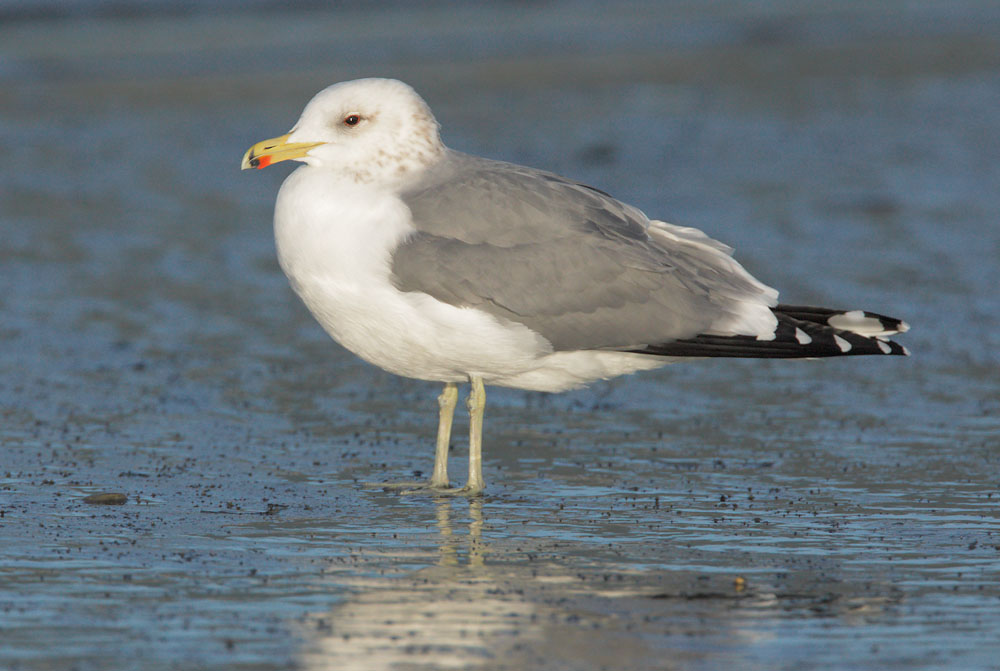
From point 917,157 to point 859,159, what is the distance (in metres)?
0.47

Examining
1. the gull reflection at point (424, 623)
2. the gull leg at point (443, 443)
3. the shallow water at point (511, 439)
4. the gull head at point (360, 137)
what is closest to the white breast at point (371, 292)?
the gull head at point (360, 137)

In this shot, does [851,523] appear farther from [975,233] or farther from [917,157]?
[917,157]

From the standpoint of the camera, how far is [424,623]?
467cm

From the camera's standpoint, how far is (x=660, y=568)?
5.22 metres

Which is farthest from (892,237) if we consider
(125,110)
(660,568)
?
(125,110)

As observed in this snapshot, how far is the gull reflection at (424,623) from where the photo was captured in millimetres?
4383

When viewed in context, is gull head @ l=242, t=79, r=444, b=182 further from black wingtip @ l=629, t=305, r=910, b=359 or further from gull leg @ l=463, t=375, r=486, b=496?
black wingtip @ l=629, t=305, r=910, b=359

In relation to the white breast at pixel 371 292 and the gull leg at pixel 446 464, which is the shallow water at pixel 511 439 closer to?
the gull leg at pixel 446 464

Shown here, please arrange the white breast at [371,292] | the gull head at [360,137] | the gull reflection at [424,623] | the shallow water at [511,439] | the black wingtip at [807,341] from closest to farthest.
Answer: the gull reflection at [424,623] → the shallow water at [511,439] → the white breast at [371,292] → the black wingtip at [807,341] → the gull head at [360,137]

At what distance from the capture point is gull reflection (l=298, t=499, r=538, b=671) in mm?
4383

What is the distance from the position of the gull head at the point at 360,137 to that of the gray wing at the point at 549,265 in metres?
0.15

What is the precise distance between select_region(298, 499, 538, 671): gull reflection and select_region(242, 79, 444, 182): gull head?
1781 mm

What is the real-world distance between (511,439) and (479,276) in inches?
47.2

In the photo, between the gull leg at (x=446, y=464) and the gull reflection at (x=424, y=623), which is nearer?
the gull reflection at (x=424, y=623)
